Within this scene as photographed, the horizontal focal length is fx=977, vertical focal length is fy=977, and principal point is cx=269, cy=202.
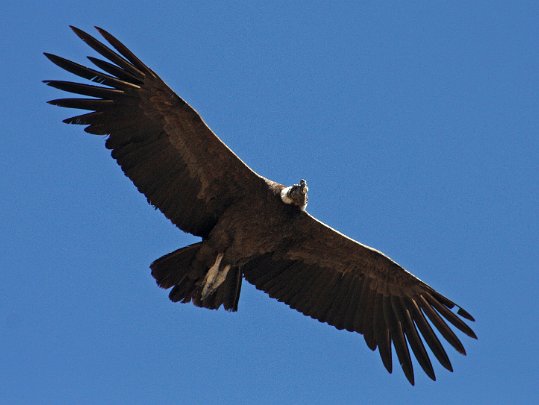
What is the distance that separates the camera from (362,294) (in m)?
14.6

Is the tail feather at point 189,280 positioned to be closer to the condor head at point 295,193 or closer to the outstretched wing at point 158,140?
the outstretched wing at point 158,140

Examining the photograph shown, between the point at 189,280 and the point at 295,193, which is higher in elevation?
the point at 295,193

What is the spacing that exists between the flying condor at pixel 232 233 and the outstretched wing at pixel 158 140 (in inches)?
0.5

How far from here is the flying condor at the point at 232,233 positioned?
504 inches

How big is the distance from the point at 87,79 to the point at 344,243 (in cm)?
434

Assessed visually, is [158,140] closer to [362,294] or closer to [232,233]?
[232,233]

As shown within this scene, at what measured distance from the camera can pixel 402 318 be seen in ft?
48.1

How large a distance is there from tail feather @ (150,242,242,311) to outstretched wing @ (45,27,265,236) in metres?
0.47

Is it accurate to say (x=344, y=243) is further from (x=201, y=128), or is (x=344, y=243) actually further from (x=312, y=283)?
(x=201, y=128)

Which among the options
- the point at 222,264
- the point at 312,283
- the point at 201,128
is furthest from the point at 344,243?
the point at 201,128

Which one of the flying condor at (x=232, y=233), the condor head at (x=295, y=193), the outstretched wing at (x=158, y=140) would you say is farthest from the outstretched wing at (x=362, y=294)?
the outstretched wing at (x=158, y=140)

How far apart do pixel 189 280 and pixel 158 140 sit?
1993 mm

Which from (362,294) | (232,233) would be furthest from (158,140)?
(362,294)

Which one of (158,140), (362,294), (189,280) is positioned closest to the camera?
(158,140)
